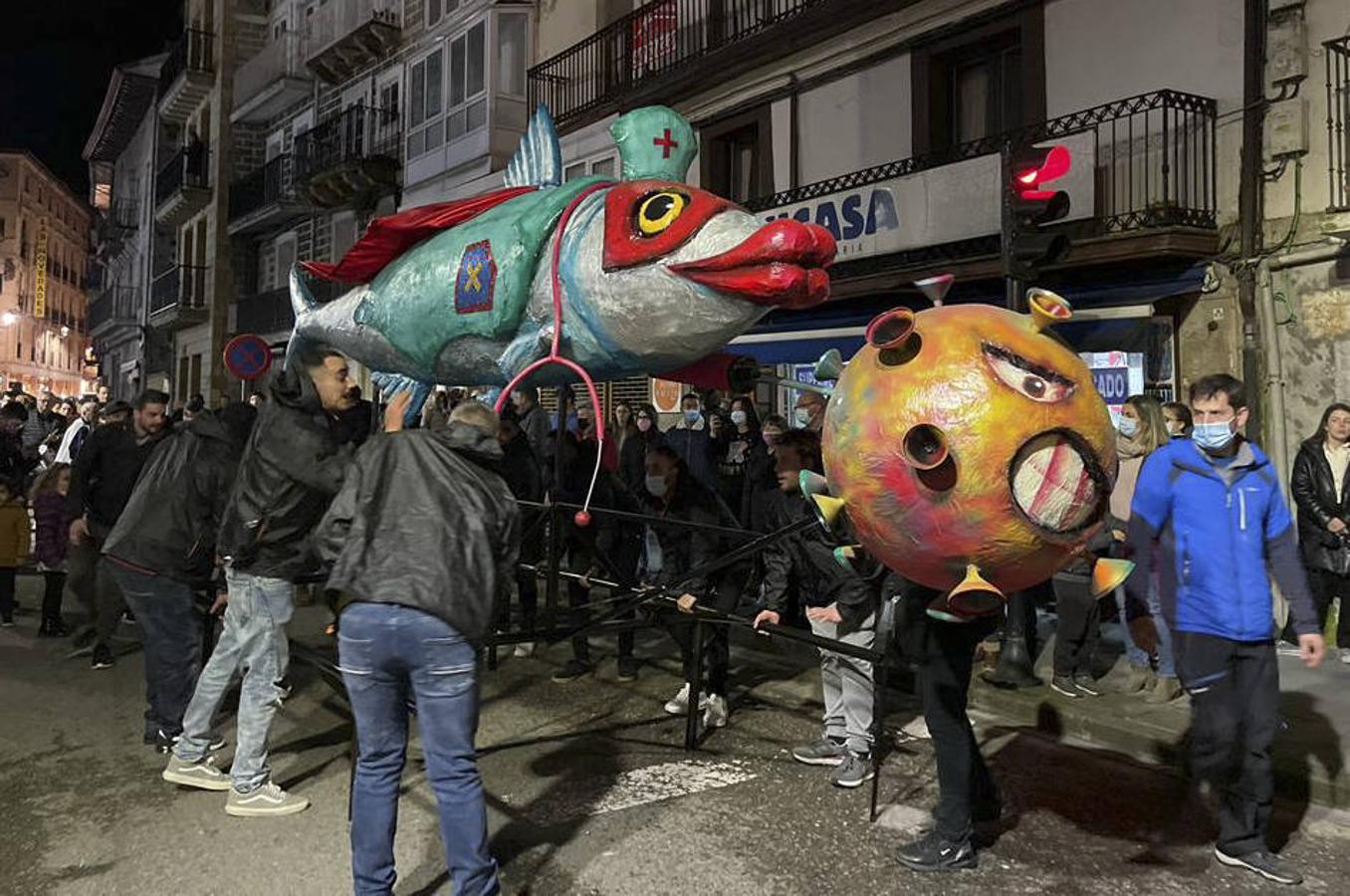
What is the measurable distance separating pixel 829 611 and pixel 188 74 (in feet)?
93.1

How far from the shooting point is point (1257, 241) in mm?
8477

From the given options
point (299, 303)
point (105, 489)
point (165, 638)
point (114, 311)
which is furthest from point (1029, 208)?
point (114, 311)

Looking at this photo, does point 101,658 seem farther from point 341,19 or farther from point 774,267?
point 341,19

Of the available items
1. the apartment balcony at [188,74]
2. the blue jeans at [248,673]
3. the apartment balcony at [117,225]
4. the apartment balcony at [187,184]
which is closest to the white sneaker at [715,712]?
the blue jeans at [248,673]

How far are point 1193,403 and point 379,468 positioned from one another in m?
2.99

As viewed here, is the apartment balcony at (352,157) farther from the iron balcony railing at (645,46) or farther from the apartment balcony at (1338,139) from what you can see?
the apartment balcony at (1338,139)

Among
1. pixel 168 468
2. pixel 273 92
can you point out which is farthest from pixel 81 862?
pixel 273 92

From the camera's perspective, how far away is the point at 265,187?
24.6m

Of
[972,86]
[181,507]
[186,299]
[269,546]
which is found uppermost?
[186,299]

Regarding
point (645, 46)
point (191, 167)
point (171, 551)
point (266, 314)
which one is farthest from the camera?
point (191, 167)

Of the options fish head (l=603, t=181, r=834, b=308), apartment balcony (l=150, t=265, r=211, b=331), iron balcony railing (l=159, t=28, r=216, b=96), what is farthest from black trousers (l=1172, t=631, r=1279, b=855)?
iron balcony railing (l=159, t=28, r=216, b=96)

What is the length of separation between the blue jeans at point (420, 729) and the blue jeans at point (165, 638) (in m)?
2.26

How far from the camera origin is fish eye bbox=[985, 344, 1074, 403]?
254 cm

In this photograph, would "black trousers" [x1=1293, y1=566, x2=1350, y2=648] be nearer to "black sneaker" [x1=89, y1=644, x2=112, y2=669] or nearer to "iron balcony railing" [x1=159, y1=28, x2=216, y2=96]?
"black sneaker" [x1=89, y1=644, x2=112, y2=669]
